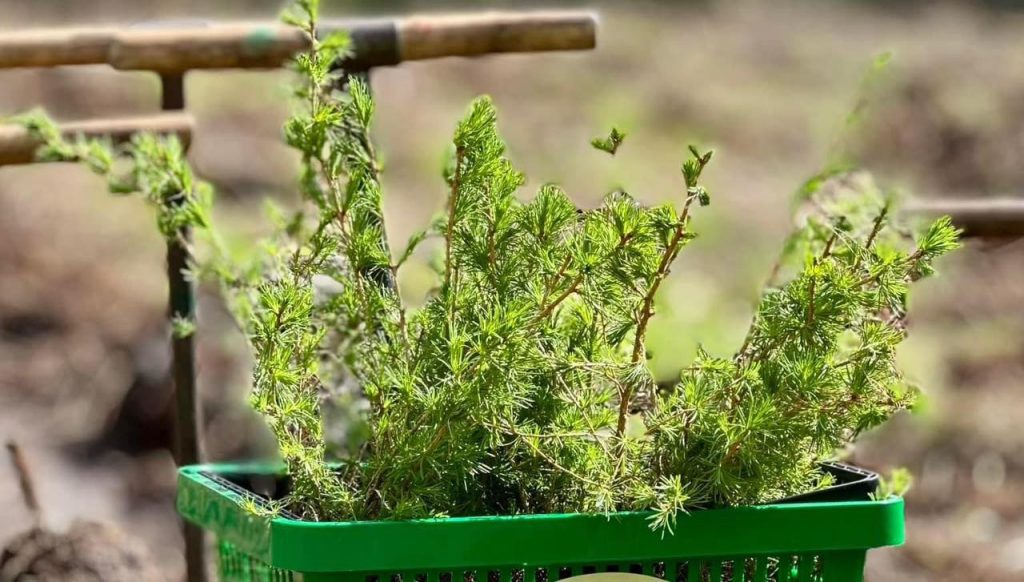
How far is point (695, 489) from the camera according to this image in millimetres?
932

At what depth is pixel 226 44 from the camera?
4.77 feet

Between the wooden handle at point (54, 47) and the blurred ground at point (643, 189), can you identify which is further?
the blurred ground at point (643, 189)

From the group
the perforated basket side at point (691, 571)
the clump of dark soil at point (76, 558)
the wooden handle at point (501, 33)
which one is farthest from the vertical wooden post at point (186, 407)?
the perforated basket side at point (691, 571)

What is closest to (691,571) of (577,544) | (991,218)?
(577,544)

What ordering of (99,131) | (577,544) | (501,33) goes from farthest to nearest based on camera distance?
(501,33)
(99,131)
(577,544)

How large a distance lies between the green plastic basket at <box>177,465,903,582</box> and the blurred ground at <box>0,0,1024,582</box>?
0.42 m

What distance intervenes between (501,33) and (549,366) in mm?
669

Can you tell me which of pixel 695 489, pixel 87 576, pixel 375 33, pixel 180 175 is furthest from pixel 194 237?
pixel 695 489

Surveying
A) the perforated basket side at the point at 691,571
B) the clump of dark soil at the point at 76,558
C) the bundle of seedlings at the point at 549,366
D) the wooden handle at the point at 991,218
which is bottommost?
the clump of dark soil at the point at 76,558

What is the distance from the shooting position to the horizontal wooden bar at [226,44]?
1.44 metres

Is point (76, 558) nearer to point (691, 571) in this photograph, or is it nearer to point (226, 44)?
point (226, 44)

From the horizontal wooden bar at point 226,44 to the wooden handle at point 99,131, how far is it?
2.3 inches

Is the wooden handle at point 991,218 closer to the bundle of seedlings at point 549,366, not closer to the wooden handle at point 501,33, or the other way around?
the wooden handle at point 501,33

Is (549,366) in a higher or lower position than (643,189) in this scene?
lower
